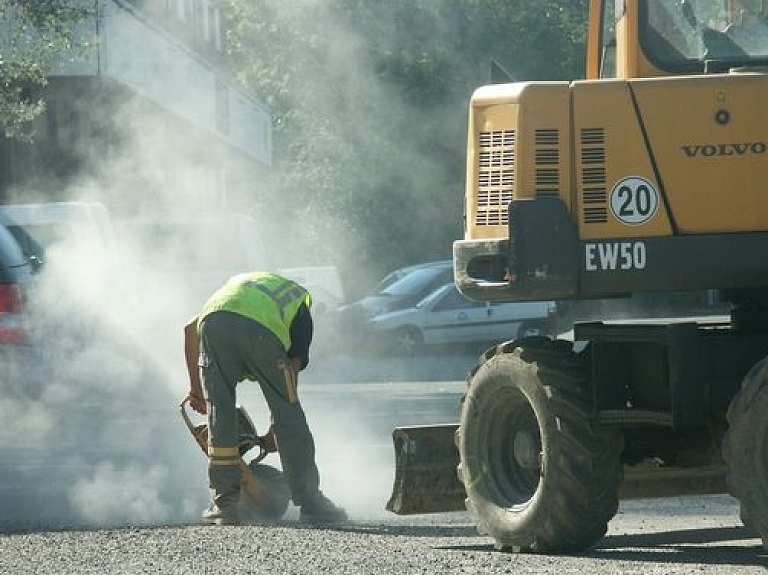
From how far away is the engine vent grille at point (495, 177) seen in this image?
864 centimetres

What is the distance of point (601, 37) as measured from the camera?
9531 millimetres

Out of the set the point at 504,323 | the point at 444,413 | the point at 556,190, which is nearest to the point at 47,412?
the point at 444,413

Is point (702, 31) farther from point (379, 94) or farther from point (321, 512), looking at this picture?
point (379, 94)

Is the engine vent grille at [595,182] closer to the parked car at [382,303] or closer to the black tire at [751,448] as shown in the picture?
the black tire at [751,448]

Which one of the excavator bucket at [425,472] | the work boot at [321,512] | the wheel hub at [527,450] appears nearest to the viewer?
the wheel hub at [527,450]

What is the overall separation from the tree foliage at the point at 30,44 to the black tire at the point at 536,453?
14184 millimetres

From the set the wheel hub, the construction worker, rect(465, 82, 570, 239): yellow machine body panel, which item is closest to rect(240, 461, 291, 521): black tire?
the construction worker

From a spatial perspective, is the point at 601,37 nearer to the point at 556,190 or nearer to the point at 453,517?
the point at 556,190

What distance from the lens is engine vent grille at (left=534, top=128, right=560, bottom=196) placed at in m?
8.52

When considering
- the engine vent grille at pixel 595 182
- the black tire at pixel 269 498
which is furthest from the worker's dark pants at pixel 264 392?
the engine vent grille at pixel 595 182

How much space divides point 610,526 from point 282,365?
1859mm

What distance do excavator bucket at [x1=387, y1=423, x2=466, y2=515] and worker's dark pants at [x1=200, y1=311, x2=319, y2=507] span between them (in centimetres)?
87

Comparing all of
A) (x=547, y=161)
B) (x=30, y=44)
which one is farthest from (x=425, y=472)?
(x=30, y=44)

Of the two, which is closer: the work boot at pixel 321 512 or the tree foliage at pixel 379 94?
the work boot at pixel 321 512
